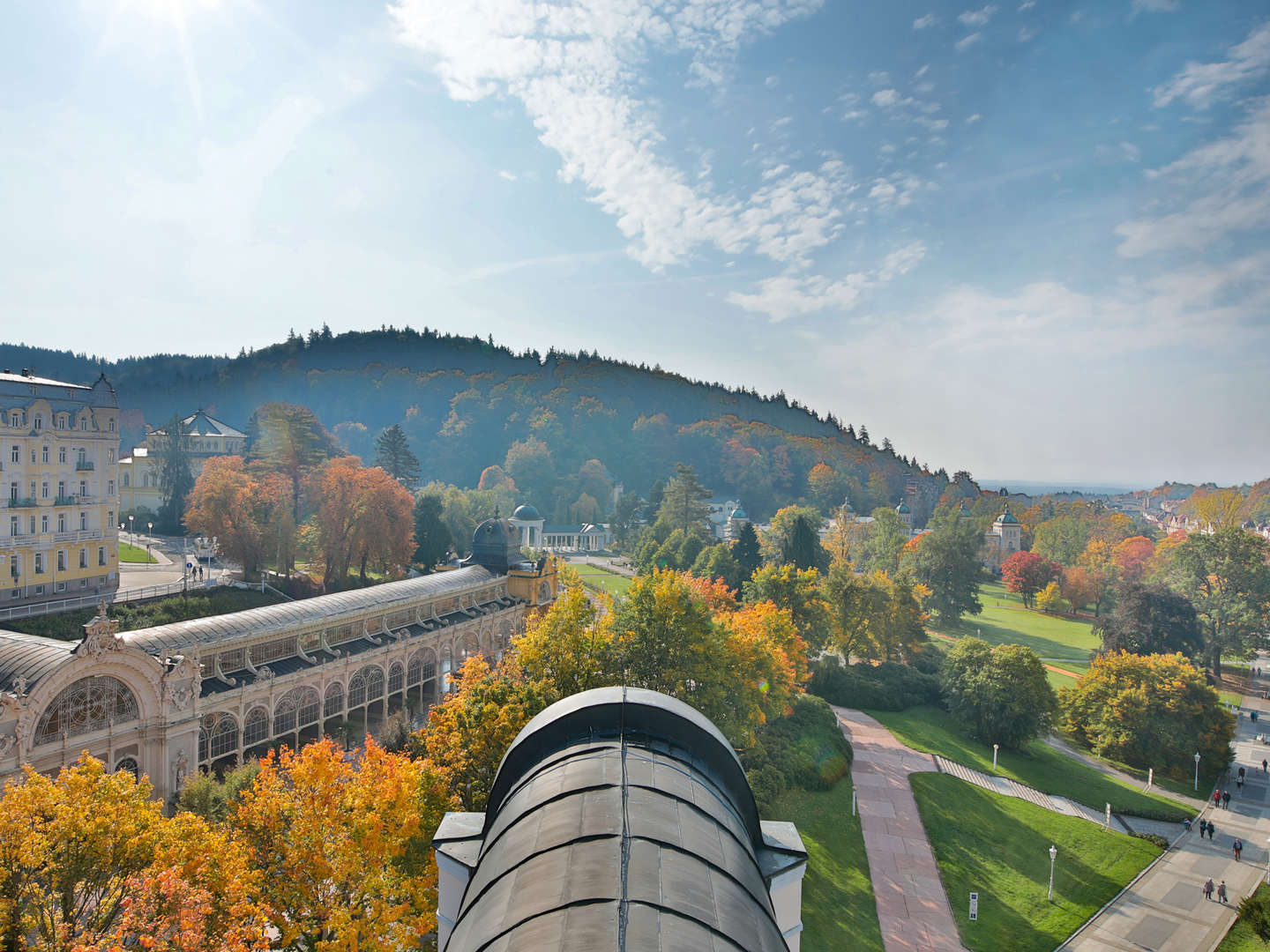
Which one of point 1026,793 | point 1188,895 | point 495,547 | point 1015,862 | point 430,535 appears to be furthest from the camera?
point 430,535

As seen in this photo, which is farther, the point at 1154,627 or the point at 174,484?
the point at 174,484

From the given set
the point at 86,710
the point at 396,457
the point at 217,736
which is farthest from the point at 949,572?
the point at 86,710

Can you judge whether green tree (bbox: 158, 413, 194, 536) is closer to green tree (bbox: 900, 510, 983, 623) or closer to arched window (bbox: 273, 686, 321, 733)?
arched window (bbox: 273, 686, 321, 733)

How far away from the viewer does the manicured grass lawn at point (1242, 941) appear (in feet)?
73.7

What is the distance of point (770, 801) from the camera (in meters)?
29.6

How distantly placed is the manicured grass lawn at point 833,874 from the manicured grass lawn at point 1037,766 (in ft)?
31.6

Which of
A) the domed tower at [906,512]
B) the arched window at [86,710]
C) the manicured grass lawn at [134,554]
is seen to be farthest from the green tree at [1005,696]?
the domed tower at [906,512]

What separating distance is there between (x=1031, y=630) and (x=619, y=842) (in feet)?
257

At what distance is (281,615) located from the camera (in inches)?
1243

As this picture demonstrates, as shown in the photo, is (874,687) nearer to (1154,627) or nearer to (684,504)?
(1154,627)

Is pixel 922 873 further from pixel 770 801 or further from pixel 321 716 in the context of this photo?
pixel 321 716

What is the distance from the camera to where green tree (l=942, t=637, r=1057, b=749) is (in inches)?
1558

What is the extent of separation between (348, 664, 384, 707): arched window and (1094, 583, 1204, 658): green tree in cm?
5249

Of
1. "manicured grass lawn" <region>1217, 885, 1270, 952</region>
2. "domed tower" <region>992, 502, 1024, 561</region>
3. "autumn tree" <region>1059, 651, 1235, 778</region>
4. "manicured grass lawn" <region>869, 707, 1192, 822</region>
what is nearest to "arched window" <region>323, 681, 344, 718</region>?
"manicured grass lawn" <region>869, 707, 1192, 822</region>
